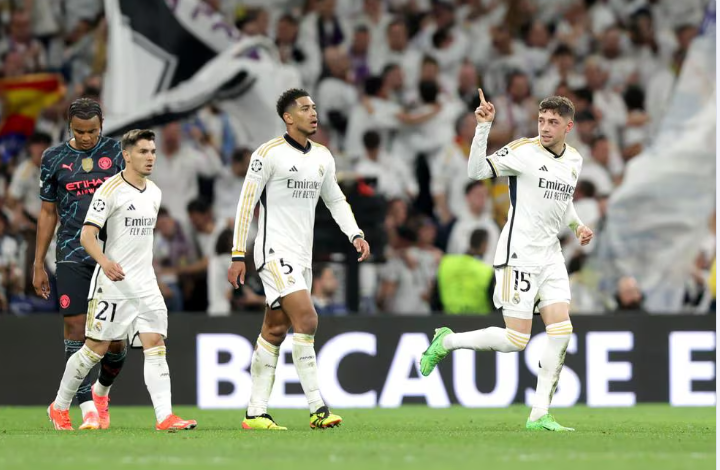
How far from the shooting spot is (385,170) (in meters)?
17.1

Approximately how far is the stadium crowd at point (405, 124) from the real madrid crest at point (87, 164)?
12.4 feet

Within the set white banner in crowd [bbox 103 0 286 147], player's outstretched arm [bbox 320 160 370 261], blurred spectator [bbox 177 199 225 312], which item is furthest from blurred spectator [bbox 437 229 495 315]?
player's outstretched arm [bbox 320 160 370 261]

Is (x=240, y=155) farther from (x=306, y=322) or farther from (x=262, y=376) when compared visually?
(x=306, y=322)

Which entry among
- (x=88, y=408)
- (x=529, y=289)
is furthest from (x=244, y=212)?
(x=529, y=289)

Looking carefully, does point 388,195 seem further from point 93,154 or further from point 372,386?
point 93,154

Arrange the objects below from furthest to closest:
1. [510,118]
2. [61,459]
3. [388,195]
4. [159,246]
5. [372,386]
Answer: [510,118] → [388,195] → [159,246] → [372,386] → [61,459]

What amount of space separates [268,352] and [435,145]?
7.83 meters

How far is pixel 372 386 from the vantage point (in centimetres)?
1423

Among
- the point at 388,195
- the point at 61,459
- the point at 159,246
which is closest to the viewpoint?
the point at 61,459

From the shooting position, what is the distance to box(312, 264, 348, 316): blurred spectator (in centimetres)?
1457

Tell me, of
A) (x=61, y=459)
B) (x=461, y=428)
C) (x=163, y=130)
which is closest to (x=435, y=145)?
(x=163, y=130)

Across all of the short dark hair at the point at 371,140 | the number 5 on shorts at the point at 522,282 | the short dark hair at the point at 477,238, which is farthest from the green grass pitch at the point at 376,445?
the short dark hair at the point at 371,140

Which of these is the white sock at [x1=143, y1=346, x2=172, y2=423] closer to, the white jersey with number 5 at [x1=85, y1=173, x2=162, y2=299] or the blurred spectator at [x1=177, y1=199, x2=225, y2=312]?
the white jersey with number 5 at [x1=85, y1=173, x2=162, y2=299]

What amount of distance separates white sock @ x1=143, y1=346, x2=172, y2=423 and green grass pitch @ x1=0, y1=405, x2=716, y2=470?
0.58 feet
